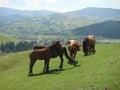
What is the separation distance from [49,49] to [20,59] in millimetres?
34682

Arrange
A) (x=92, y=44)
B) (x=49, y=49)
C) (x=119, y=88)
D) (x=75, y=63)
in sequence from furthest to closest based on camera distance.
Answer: (x=92, y=44)
(x=75, y=63)
(x=49, y=49)
(x=119, y=88)

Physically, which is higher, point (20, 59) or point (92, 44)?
point (92, 44)

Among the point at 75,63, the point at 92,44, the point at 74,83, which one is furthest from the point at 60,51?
the point at 92,44

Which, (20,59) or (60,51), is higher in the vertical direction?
(60,51)

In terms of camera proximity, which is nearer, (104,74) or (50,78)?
(104,74)

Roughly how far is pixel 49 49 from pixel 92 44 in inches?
532

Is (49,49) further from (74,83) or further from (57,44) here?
(74,83)

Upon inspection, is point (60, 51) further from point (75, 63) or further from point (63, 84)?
point (63, 84)

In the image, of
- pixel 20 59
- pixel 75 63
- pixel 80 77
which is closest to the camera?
pixel 80 77

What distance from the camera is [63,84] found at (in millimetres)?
24484

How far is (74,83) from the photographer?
78.3 feet

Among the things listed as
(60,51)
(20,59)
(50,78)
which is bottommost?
(20,59)

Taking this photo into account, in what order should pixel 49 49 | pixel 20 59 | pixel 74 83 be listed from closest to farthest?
pixel 74 83 → pixel 49 49 → pixel 20 59

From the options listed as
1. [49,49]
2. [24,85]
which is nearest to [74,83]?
[24,85]
